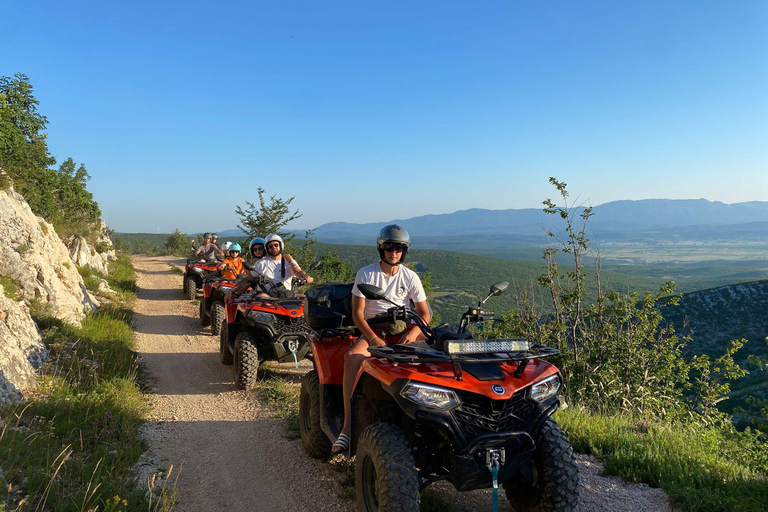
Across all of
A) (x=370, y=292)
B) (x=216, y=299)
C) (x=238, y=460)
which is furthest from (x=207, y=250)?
(x=370, y=292)

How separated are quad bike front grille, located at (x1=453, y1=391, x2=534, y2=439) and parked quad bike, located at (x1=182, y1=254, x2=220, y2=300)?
1267cm

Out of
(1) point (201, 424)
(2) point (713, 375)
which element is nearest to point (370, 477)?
(1) point (201, 424)

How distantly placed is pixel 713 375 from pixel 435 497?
239 inches

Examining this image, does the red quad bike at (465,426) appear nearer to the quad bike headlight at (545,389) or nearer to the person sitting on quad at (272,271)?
the quad bike headlight at (545,389)

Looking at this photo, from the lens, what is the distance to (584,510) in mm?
3375

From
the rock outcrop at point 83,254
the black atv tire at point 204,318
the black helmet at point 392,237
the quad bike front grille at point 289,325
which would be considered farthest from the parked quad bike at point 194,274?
the black helmet at point 392,237

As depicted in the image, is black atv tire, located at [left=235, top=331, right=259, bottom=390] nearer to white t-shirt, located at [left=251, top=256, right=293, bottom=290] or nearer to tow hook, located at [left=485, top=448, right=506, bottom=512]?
white t-shirt, located at [left=251, top=256, right=293, bottom=290]

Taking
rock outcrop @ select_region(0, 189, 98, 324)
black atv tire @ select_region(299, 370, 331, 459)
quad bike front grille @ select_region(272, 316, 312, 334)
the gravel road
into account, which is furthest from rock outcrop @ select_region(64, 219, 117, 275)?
black atv tire @ select_region(299, 370, 331, 459)

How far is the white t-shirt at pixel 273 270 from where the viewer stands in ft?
26.5

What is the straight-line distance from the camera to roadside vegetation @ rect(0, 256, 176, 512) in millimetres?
3430

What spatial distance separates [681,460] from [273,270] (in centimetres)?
624

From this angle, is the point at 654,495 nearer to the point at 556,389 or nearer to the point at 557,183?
the point at 556,389

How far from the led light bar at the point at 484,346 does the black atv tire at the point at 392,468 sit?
0.64 meters

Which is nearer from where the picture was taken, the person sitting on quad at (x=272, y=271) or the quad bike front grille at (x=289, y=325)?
the quad bike front grille at (x=289, y=325)
